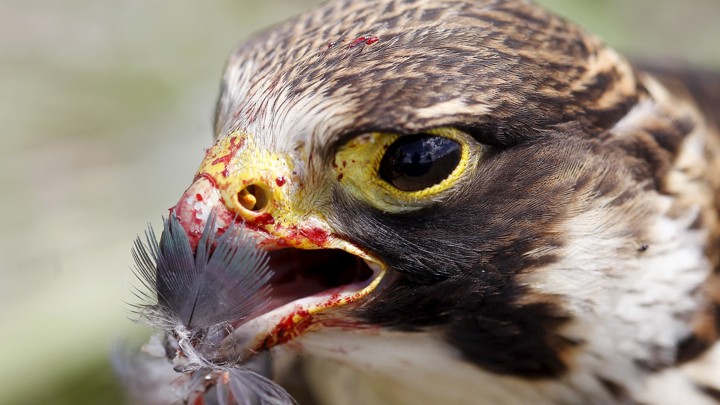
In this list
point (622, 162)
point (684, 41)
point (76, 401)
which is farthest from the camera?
point (684, 41)

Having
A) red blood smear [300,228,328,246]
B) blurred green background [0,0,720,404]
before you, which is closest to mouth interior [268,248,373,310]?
red blood smear [300,228,328,246]

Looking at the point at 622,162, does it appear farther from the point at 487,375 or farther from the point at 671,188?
the point at 487,375

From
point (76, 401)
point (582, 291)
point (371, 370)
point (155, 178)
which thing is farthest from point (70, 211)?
point (582, 291)

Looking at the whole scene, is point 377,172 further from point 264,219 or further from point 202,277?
point 202,277

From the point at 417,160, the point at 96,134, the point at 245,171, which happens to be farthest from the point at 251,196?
the point at 96,134

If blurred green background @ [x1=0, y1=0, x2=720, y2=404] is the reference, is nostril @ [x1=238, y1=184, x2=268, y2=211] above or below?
below

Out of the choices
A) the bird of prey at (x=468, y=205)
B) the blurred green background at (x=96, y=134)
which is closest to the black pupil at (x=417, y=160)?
the bird of prey at (x=468, y=205)

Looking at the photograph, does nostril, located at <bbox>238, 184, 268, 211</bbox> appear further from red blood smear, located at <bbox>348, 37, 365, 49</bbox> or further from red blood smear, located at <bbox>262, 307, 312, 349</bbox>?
red blood smear, located at <bbox>348, 37, 365, 49</bbox>
